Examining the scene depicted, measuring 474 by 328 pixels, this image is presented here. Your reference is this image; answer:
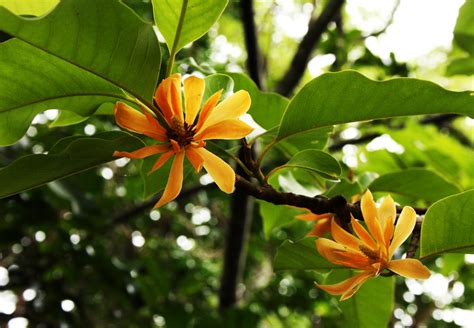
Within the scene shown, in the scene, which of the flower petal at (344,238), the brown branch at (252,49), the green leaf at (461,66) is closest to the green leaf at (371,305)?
the flower petal at (344,238)

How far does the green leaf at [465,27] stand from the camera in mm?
1596

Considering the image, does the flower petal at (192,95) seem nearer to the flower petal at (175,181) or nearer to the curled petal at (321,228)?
the flower petal at (175,181)

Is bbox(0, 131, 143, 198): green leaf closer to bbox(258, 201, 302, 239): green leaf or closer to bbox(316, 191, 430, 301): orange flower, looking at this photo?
bbox(316, 191, 430, 301): orange flower

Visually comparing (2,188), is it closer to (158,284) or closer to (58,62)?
(58,62)

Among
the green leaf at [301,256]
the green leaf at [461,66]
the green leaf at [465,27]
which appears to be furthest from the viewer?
the green leaf at [461,66]

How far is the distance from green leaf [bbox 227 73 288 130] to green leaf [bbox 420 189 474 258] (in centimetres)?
37

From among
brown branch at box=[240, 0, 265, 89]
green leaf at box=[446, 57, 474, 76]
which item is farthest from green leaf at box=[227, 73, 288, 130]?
brown branch at box=[240, 0, 265, 89]

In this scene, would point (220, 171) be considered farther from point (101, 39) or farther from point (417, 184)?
point (417, 184)

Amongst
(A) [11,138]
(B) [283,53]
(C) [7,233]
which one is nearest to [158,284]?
(C) [7,233]

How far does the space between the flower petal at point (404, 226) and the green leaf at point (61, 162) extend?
0.42m

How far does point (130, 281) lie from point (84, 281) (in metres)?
0.38

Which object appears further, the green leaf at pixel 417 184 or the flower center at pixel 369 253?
the green leaf at pixel 417 184

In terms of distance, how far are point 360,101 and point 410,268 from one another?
272 mm

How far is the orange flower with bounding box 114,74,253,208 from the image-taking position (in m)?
0.79
